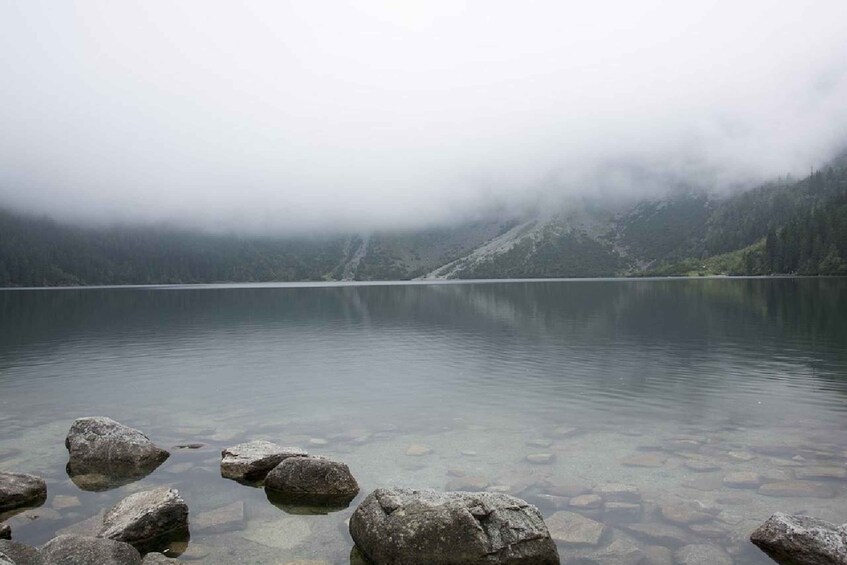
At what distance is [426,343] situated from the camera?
69188mm

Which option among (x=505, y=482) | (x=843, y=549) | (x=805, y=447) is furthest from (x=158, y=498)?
(x=805, y=447)

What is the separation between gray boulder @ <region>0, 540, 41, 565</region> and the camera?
1394 centimetres

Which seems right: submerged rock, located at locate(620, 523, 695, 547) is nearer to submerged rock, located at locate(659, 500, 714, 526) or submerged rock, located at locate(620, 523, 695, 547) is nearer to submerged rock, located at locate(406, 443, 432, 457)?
submerged rock, located at locate(659, 500, 714, 526)

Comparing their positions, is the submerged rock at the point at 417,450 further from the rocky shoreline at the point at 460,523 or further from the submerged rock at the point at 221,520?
the submerged rock at the point at 221,520

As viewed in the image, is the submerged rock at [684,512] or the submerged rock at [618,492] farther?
the submerged rock at [618,492]

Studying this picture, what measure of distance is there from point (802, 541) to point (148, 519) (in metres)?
19.3

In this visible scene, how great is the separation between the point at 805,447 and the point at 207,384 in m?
41.2

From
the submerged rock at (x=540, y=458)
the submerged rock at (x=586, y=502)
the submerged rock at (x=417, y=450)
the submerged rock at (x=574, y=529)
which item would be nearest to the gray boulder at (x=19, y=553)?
the submerged rock at (x=574, y=529)

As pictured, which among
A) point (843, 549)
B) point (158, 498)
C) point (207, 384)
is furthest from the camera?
point (207, 384)

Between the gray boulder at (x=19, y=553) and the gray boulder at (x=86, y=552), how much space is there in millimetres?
181

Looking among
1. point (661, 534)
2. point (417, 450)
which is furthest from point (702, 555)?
point (417, 450)

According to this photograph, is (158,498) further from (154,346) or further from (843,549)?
(154,346)

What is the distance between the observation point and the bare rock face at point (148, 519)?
55.2ft

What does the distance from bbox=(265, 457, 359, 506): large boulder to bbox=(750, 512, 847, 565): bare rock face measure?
45.4ft
